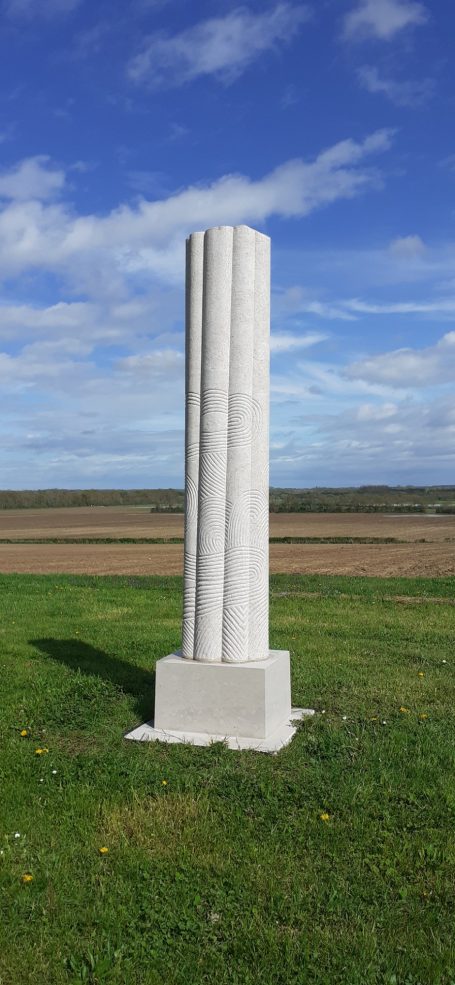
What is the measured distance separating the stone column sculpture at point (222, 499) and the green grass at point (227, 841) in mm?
474

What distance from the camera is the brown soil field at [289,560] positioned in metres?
23.2

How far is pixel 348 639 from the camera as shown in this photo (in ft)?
35.0

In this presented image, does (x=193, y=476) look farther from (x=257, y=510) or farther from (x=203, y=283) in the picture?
(x=203, y=283)

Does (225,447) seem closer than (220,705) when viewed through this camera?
No

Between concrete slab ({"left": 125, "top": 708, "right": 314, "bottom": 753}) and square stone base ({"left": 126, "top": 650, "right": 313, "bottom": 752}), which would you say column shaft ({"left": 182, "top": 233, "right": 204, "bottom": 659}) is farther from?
concrete slab ({"left": 125, "top": 708, "right": 314, "bottom": 753})

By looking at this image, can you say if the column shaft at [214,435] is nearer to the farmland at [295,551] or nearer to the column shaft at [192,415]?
the column shaft at [192,415]

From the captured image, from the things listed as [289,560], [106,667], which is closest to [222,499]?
[106,667]

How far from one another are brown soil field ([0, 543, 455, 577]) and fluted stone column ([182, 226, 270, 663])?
51.3 ft

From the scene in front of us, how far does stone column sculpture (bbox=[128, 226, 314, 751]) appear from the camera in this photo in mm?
6402

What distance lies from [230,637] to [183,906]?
2.70 metres

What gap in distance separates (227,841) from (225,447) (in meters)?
3.02

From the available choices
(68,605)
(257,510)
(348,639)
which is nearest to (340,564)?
(68,605)

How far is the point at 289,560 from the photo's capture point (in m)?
27.2

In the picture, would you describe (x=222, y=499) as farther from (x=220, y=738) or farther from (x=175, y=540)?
(x=175, y=540)
